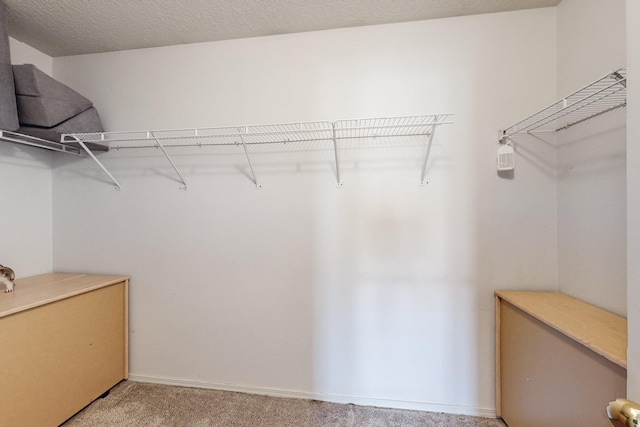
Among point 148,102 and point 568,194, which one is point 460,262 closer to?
point 568,194

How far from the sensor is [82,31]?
1.60 meters

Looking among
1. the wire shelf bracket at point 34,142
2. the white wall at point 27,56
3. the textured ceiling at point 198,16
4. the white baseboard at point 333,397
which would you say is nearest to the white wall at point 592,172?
the textured ceiling at point 198,16

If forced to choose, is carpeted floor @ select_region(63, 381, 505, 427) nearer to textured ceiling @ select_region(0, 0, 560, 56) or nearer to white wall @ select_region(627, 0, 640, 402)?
white wall @ select_region(627, 0, 640, 402)

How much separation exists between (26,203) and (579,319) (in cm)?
320

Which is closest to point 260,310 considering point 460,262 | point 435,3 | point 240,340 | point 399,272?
point 240,340

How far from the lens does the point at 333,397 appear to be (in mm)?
1581

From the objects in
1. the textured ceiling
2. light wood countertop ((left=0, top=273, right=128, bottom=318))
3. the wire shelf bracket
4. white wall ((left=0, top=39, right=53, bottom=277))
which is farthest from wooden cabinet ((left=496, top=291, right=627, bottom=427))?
white wall ((left=0, top=39, right=53, bottom=277))

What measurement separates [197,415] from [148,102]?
2.04 meters

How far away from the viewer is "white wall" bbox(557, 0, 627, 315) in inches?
42.5

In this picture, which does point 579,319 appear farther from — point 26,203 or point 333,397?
point 26,203

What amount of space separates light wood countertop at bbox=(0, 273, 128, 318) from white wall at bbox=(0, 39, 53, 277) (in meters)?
0.14

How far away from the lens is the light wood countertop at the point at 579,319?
0.84 m

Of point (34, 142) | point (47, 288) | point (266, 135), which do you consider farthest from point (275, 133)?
point (47, 288)

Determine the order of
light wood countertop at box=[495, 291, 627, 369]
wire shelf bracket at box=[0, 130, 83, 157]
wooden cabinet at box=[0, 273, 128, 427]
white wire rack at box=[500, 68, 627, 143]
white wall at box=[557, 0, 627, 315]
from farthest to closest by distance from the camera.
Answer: wire shelf bracket at box=[0, 130, 83, 157]
wooden cabinet at box=[0, 273, 128, 427]
white wall at box=[557, 0, 627, 315]
white wire rack at box=[500, 68, 627, 143]
light wood countertop at box=[495, 291, 627, 369]
